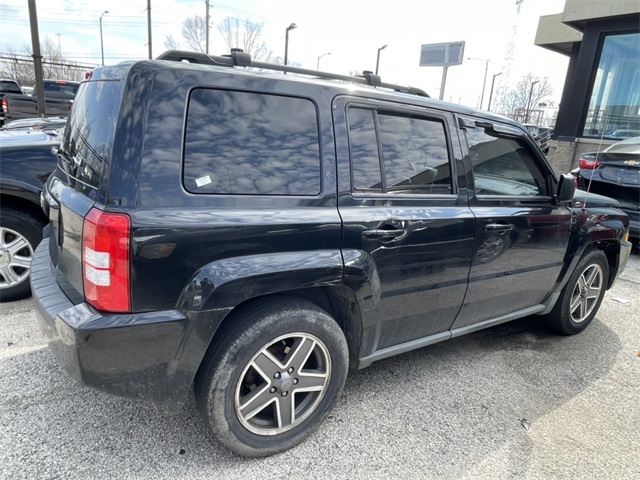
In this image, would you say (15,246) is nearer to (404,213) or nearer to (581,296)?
(404,213)

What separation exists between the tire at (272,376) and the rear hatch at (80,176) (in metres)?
0.73

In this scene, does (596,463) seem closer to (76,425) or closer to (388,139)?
(388,139)

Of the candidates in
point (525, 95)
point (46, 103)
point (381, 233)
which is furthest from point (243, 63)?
point (525, 95)

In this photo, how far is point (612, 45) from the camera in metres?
11.0

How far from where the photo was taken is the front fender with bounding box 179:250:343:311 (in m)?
1.82

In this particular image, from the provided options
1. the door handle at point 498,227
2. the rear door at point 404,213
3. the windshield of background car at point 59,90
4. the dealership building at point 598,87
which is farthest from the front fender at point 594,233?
the windshield of background car at point 59,90

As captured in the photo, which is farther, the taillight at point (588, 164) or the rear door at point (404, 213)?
the taillight at point (588, 164)

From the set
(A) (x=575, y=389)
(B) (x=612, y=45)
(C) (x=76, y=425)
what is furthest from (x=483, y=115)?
(B) (x=612, y=45)

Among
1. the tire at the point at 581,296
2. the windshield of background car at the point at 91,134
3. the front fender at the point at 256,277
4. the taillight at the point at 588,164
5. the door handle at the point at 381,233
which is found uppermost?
the windshield of background car at the point at 91,134

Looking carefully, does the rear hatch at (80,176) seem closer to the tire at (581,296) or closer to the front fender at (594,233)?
the front fender at (594,233)

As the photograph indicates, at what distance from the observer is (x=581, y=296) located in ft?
12.5

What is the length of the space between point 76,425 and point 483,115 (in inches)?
123

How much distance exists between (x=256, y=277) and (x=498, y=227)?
1735 millimetres

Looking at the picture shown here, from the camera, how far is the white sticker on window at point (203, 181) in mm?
1842
